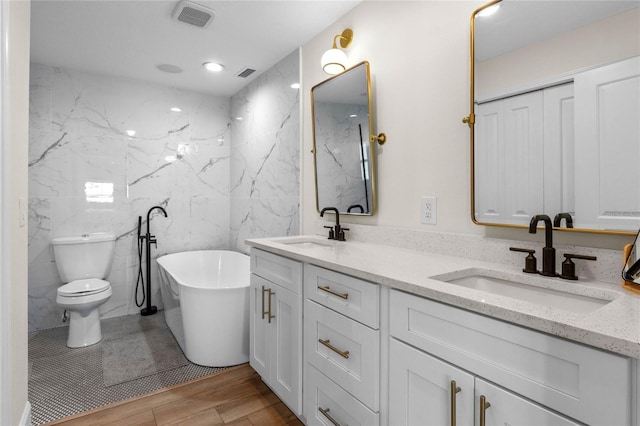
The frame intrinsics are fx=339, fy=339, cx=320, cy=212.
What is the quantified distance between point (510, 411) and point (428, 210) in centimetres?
102

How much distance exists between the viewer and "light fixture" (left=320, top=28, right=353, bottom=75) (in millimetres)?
2086

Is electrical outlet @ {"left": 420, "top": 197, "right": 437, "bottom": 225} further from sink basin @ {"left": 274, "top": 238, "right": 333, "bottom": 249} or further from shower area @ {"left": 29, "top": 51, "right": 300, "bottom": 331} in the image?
shower area @ {"left": 29, "top": 51, "right": 300, "bottom": 331}

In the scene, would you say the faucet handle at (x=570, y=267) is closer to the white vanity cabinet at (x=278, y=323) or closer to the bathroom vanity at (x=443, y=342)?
the bathroom vanity at (x=443, y=342)

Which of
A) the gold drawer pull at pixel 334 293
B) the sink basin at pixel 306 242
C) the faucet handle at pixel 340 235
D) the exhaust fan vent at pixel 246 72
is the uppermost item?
the exhaust fan vent at pixel 246 72

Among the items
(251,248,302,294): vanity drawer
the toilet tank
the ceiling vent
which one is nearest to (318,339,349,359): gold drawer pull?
(251,248,302,294): vanity drawer

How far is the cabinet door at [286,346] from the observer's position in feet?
5.39

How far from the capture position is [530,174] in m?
1.29

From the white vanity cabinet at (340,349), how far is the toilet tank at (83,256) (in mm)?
2415

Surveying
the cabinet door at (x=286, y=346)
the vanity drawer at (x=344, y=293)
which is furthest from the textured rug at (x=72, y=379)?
the vanity drawer at (x=344, y=293)

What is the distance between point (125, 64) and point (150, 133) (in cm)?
71

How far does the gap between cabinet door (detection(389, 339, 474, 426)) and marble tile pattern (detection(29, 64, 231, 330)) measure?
318 centimetres

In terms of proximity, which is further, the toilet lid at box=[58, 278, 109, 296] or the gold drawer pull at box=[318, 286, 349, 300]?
the toilet lid at box=[58, 278, 109, 296]

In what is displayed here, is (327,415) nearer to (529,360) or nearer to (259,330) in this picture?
(259,330)

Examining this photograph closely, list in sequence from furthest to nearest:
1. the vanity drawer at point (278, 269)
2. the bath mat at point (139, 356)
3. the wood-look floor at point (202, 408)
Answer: the bath mat at point (139, 356) < the wood-look floor at point (202, 408) < the vanity drawer at point (278, 269)
